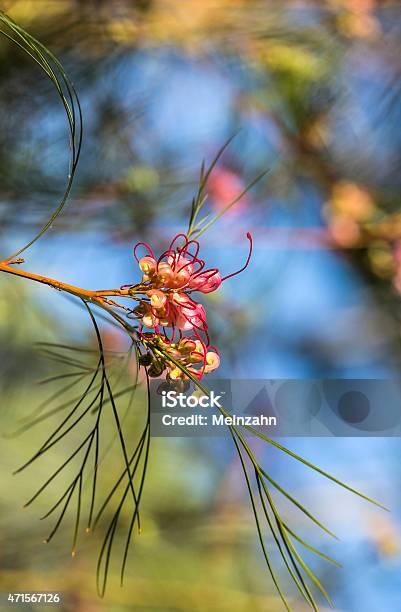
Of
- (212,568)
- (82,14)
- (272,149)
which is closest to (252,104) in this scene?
(272,149)

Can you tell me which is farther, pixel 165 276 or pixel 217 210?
pixel 217 210

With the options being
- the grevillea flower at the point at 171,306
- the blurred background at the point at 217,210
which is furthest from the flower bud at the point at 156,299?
the blurred background at the point at 217,210

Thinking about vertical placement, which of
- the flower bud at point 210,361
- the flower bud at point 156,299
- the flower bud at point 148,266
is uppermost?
the flower bud at point 148,266

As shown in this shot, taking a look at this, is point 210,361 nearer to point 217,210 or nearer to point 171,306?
point 171,306

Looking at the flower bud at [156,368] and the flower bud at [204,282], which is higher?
the flower bud at [204,282]

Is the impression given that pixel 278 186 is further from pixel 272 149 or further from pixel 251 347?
pixel 251 347

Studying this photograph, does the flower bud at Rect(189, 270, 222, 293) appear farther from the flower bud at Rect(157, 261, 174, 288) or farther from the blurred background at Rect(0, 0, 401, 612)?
the blurred background at Rect(0, 0, 401, 612)

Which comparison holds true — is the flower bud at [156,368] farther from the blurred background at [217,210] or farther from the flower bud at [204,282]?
the blurred background at [217,210]

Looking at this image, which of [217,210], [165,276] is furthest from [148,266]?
[217,210]

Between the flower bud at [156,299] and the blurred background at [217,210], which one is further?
the blurred background at [217,210]

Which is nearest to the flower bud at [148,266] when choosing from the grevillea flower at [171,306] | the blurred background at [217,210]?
the grevillea flower at [171,306]

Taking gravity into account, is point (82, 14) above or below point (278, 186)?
above
